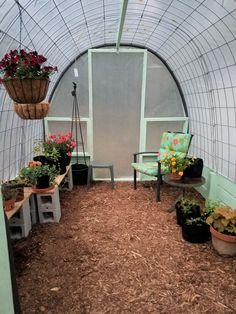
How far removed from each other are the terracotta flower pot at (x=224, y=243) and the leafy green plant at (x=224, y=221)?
50mm

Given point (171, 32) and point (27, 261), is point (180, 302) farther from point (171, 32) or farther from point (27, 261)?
point (171, 32)

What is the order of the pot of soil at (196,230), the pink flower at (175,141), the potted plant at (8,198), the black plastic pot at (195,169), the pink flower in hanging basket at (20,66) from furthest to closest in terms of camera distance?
the pink flower at (175,141) < the black plastic pot at (195,169) < the pot of soil at (196,230) < the potted plant at (8,198) < the pink flower in hanging basket at (20,66)

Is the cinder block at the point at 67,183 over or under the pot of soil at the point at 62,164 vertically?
under

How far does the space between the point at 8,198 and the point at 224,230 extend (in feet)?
7.33

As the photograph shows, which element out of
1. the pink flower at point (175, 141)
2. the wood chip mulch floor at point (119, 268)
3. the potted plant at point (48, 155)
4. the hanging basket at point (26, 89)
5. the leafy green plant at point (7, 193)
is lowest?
the wood chip mulch floor at point (119, 268)

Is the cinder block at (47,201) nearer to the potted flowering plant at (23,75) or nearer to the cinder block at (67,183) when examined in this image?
the cinder block at (67,183)

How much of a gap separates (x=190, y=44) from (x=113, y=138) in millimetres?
2161

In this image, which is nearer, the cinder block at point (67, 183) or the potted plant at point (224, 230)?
the potted plant at point (224, 230)

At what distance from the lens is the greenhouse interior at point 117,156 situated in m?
2.10

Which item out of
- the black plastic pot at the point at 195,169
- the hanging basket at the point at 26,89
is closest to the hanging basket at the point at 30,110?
the hanging basket at the point at 26,89

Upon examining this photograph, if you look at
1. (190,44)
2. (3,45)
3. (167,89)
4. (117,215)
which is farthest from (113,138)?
(3,45)

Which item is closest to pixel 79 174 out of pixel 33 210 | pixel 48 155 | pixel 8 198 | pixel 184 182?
pixel 48 155

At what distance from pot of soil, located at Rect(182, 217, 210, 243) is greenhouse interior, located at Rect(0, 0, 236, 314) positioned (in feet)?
0.04

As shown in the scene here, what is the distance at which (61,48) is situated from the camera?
4.02 meters
